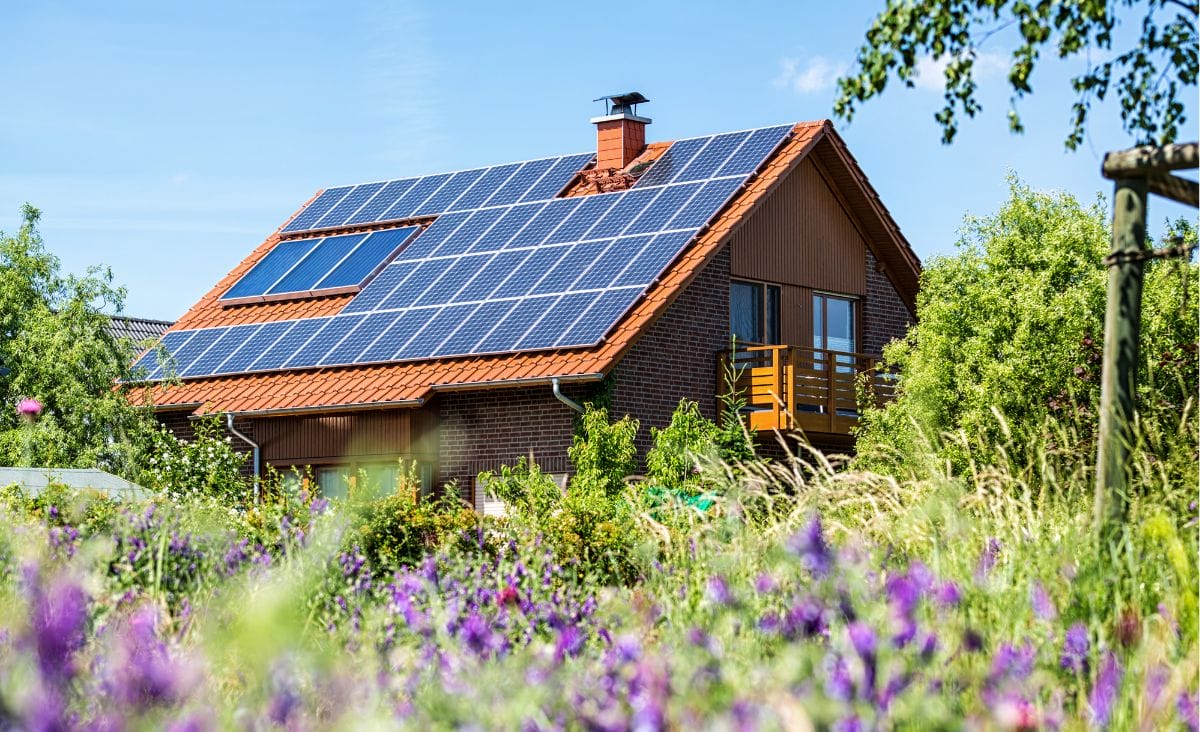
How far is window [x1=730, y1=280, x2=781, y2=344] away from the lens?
24125 mm

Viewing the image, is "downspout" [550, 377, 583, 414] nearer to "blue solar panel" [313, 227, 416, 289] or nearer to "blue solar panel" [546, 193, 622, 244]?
"blue solar panel" [546, 193, 622, 244]

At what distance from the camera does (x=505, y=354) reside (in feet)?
71.3

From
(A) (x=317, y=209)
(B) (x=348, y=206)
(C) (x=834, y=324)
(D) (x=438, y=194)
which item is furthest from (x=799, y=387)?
(A) (x=317, y=209)

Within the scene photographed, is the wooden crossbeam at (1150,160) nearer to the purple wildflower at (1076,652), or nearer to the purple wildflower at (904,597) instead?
the purple wildflower at (1076,652)

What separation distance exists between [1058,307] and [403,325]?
8.80 m

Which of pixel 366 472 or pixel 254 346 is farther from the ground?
pixel 254 346

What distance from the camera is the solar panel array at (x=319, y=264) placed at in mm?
26172

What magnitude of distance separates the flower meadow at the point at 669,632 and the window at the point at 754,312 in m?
13.6

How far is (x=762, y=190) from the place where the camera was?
23.4 metres

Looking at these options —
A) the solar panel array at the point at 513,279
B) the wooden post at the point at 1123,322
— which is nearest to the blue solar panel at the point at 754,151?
the solar panel array at the point at 513,279

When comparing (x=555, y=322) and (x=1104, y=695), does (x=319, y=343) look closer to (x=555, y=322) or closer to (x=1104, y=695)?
(x=555, y=322)

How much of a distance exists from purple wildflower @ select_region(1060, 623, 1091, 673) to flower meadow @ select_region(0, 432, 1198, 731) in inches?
0.4

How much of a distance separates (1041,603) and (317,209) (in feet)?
80.9

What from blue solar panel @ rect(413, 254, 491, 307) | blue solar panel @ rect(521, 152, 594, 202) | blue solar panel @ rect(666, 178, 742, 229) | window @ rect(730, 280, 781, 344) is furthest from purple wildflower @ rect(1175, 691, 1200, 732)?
blue solar panel @ rect(521, 152, 594, 202)
